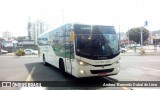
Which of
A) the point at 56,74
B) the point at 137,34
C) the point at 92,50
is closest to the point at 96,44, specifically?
the point at 92,50

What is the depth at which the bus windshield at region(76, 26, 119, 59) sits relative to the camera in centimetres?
1024

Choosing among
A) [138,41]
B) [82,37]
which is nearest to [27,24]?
[138,41]

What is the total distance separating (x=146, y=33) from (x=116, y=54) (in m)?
89.8

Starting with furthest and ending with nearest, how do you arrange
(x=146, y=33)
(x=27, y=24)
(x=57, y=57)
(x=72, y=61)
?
1. (x=146, y=33)
2. (x=27, y=24)
3. (x=57, y=57)
4. (x=72, y=61)

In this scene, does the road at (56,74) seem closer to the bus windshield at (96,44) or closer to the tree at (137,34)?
the bus windshield at (96,44)

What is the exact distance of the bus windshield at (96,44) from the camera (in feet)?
33.6

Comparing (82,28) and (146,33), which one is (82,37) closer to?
(82,28)

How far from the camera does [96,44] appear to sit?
412 inches

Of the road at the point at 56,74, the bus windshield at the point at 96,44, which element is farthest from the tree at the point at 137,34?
the bus windshield at the point at 96,44

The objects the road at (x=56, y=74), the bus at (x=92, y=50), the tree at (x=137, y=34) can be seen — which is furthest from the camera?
the tree at (x=137, y=34)

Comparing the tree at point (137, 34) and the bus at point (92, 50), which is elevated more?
the tree at point (137, 34)

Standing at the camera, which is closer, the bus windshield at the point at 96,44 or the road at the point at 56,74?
the bus windshield at the point at 96,44

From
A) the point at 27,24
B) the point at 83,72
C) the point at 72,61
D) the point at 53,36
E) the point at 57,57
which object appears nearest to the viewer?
the point at 83,72

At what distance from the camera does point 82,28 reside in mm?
10695
